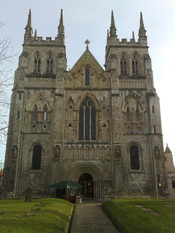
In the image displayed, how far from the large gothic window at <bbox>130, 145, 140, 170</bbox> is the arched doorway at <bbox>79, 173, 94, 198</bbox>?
5.57 metres

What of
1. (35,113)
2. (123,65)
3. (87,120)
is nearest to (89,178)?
(87,120)

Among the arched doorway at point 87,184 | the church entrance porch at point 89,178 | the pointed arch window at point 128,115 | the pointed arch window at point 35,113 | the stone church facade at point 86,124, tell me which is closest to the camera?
the church entrance porch at point 89,178

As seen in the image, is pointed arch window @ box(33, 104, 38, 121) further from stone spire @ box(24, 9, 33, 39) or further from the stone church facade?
stone spire @ box(24, 9, 33, 39)

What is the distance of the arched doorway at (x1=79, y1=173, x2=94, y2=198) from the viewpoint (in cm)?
3116

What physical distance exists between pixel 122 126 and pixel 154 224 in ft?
73.9

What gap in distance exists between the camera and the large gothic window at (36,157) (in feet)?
102

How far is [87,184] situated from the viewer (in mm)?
31531

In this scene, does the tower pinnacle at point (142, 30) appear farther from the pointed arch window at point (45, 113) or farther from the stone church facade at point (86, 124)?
the pointed arch window at point (45, 113)

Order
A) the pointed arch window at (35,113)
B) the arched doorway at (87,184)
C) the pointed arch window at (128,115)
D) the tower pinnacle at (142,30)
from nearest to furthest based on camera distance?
the arched doorway at (87,184)
the pointed arch window at (35,113)
the pointed arch window at (128,115)
the tower pinnacle at (142,30)

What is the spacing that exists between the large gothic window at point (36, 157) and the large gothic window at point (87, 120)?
5531 mm

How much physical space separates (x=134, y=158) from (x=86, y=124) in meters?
7.63

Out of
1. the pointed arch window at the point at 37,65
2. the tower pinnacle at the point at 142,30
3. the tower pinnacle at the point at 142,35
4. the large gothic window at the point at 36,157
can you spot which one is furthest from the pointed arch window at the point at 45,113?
the tower pinnacle at the point at 142,30

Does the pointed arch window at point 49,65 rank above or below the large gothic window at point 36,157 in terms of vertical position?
above

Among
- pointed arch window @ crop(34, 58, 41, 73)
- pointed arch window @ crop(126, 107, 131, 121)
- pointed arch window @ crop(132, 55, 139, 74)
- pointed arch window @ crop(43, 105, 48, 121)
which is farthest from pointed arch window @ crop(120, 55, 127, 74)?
pointed arch window @ crop(43, 105, 48, 121)
